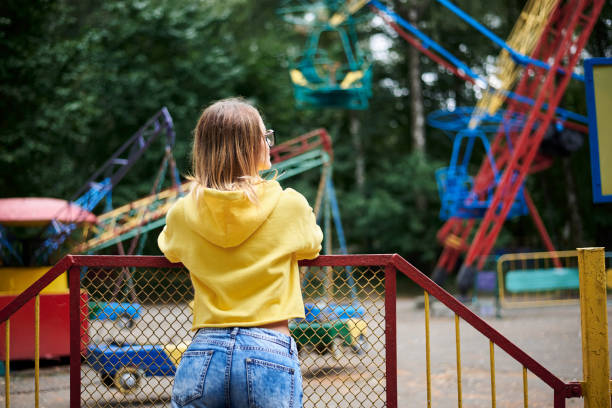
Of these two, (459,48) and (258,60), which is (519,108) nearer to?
(459,48)

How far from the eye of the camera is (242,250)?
2.04 meters

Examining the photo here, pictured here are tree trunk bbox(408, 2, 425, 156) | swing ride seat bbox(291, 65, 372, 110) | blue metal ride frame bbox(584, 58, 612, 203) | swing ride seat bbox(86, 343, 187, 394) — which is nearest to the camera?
blue metal ride frame bbox(584, 58, 612, 203)

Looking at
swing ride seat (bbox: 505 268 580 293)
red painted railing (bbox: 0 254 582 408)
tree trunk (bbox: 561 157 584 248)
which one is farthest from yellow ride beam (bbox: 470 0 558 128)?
red painted railing (bbox: 0 254 582 408)

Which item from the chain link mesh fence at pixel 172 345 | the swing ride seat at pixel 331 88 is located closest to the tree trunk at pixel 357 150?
the swing ride seat at pixel 331 88

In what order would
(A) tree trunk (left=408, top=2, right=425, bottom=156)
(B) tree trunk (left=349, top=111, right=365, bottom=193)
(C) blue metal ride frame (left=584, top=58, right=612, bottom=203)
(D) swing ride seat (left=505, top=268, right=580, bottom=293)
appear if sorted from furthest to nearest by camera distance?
(B) tree trunk (left=349, top=111, right=365, bottom=193) → (A) tree trunk (left=408, top=2, right=425, bottom=156) → (D) swing ride seat (left=505, top=268, right=580, bottom=293) → (C) blue metal ride frame (left=584, top=58, right=612, bottom=203)

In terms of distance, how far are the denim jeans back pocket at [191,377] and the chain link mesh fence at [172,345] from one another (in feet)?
2.90

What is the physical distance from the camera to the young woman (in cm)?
189

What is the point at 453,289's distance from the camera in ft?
58.9

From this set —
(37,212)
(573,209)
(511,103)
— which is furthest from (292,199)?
(573,209)

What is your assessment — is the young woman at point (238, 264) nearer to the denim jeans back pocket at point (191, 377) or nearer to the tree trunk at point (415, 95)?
the denim jeans back pocket at point (191, 377)

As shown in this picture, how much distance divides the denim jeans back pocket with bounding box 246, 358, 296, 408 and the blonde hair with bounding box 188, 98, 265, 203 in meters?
0.59

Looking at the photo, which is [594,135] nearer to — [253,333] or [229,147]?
[229,147]

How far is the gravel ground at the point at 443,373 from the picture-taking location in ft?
17.6

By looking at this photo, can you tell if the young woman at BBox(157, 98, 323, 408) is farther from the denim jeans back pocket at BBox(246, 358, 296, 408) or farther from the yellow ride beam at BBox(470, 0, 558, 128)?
the yellow ride beam at BBox(470, 0, 558, 128)
